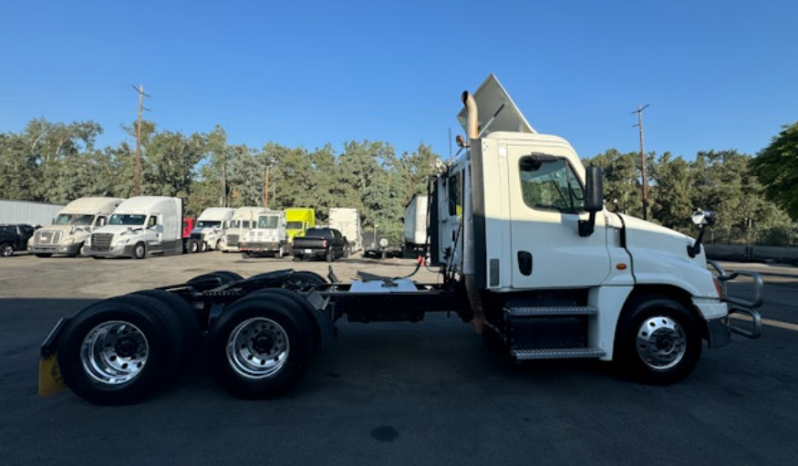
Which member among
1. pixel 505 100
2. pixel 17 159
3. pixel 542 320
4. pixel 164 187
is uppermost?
pixel 17 159

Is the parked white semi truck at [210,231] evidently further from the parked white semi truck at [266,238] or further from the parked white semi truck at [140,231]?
the parked white semi truck at [266,238]

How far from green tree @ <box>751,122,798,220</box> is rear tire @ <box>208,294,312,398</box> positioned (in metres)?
22.1

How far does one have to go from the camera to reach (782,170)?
18.3m

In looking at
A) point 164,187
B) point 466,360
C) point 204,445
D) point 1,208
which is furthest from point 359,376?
point 164,187

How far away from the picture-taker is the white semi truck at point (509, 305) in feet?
13.9

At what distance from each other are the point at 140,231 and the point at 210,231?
970 cm

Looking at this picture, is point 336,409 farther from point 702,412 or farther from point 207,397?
point 702,412

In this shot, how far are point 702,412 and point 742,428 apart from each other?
35 cm

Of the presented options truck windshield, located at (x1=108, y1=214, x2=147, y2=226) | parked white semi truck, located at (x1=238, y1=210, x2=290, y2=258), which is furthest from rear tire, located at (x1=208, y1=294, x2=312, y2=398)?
truck windshield, located at (x1=108, y1=214, x2=147, y2=226)

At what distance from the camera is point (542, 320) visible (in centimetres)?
466

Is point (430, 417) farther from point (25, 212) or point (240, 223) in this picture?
point (25, 212)

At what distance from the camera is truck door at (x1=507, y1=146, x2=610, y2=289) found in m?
4.72

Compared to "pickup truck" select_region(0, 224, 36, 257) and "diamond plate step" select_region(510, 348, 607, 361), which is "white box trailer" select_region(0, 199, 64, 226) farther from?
"diamond plate step" select_region(510, 348, 607, 361)

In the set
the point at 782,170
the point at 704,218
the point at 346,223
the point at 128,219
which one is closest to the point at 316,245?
the point at 346,223
